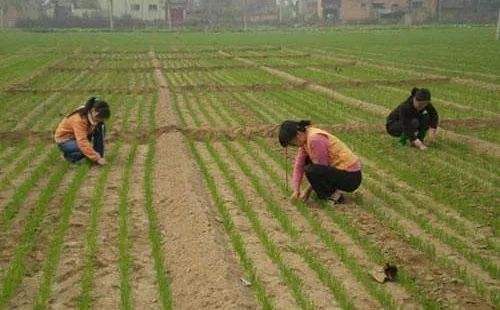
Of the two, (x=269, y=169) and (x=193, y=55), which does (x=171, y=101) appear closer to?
(x=269, y=169)

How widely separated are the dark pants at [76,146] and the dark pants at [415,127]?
440cm

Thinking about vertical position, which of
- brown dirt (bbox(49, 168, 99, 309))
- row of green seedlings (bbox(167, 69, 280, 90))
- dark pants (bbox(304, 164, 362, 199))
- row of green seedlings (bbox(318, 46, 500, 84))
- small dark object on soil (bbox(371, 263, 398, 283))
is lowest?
brown dirt (bbox(49, 168, 99, 309))

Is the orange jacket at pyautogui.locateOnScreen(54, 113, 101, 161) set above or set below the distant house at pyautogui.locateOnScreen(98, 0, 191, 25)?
below

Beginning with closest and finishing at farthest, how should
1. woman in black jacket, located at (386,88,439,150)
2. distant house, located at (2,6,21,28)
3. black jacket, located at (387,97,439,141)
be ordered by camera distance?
woman in black jacket, located at (386,88,439,150) < black jacket, located at (387,97,439,141) < distant house, located at (2,6,21,28)

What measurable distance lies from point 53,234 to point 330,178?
2.94 m

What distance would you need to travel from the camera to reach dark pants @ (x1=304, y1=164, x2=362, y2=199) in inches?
251

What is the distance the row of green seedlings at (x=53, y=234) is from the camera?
4.89m

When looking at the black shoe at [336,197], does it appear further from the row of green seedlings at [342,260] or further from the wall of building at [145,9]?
the wall of building at [145,9]

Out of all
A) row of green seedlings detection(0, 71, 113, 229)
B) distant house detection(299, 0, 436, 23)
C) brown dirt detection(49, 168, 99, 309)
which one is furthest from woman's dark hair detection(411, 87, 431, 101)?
distant house detection(299, 0, 436, 23)

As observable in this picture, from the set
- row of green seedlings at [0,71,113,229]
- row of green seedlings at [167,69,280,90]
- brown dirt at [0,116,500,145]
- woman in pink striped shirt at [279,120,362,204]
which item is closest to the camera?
woman in pink striped shirt at [279,120,362,204]

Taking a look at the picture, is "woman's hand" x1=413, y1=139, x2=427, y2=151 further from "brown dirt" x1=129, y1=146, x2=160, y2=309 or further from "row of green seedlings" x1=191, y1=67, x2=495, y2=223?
"brown dirt" x1=129, y1=146, x2=160, y2=309

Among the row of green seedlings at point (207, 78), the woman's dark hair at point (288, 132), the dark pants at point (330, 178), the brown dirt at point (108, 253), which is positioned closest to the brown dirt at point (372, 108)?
the row of green seedlings at point (207, 78)

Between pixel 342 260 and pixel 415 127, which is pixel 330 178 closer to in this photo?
pixel 342 260

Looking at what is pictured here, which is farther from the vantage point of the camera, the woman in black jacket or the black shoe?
the woman in black jacket
